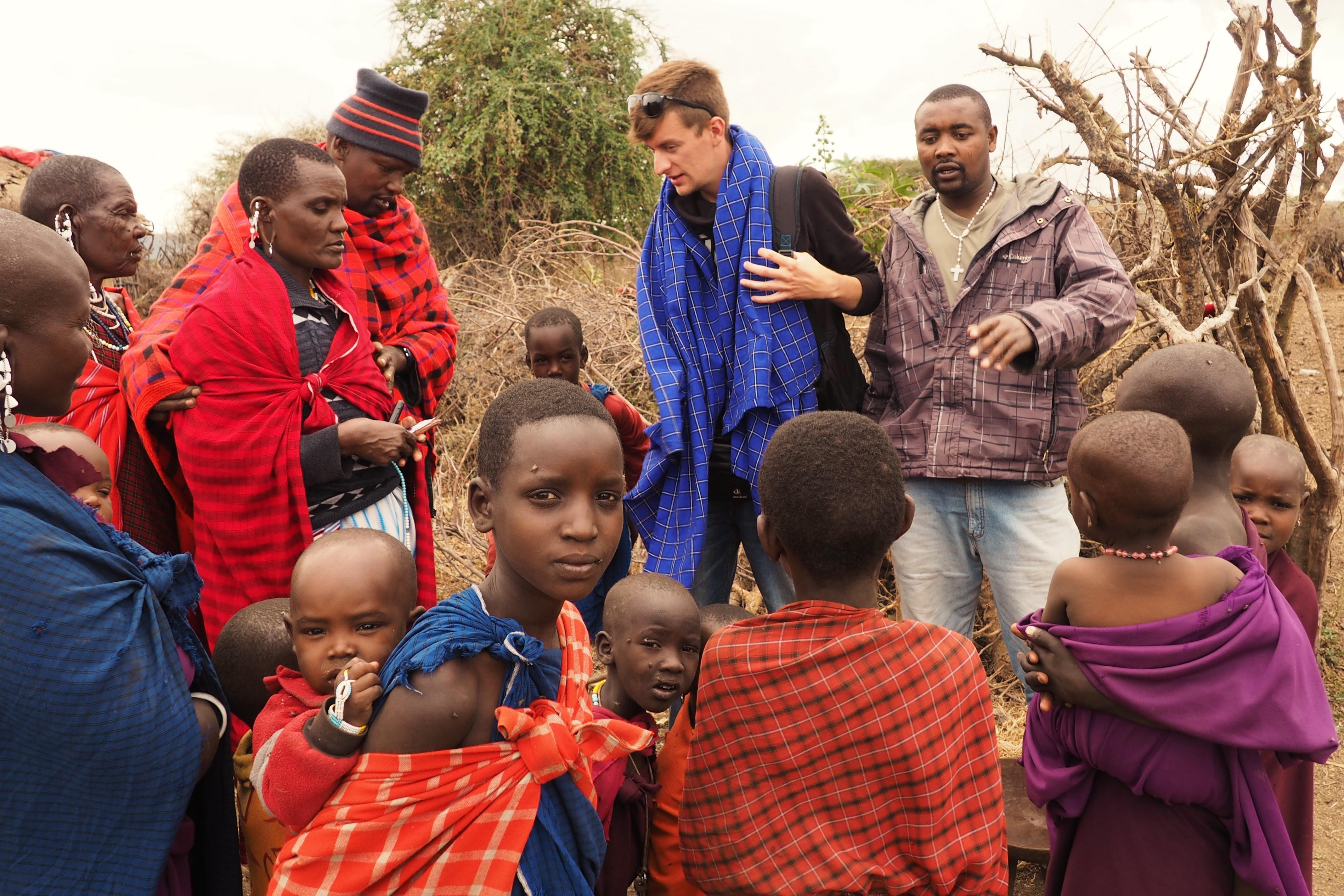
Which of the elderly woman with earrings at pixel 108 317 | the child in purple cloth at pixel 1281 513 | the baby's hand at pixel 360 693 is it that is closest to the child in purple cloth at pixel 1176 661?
the child in purple cloth at pixel 1281 513

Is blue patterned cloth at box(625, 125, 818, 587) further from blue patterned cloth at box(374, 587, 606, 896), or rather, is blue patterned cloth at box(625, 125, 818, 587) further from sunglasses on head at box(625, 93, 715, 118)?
blue patterned cloth at box(374, 587, 606, 896)

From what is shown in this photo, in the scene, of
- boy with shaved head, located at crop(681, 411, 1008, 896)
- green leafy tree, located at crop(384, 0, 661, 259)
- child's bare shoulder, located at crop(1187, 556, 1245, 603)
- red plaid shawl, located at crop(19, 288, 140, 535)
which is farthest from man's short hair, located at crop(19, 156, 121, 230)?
green leafy tree, located at crop(384, 0, 661, 259)

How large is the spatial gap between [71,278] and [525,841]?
1.33 m

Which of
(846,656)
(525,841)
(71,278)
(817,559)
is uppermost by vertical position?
(71,278)

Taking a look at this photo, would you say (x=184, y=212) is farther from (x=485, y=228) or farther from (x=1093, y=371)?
(x=1093, y=371)

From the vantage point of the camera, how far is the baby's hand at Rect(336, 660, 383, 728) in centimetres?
160

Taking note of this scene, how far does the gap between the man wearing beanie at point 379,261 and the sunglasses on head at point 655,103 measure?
0.82m

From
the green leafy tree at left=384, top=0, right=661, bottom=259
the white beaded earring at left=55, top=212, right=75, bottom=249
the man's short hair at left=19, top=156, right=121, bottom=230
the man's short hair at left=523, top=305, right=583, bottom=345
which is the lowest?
the man's short hair at left=523, top=305, right=583, bottom=345

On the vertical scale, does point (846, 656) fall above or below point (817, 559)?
below

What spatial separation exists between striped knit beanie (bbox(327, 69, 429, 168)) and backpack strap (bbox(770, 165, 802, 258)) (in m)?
1.20

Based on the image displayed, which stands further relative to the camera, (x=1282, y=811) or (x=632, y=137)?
(x=632, y=137)

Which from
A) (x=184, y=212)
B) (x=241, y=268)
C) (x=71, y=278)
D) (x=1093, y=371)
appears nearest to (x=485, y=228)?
(x=184, y=212)

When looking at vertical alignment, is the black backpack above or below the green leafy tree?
below

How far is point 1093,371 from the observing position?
455cm
